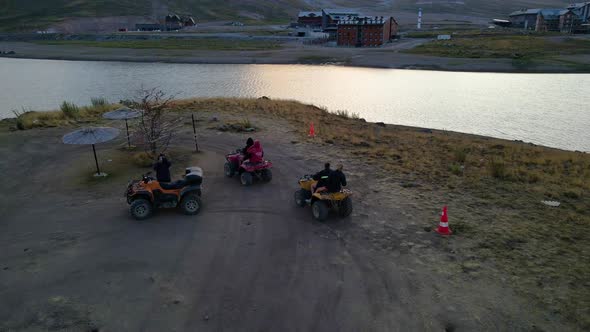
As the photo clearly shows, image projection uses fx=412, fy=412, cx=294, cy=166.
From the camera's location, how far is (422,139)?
2261 centimetres

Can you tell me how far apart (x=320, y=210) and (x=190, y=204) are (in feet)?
12.3

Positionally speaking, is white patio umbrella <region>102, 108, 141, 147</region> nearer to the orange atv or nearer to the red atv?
the red atv

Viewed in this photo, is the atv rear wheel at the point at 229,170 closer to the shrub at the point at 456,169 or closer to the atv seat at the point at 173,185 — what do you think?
the atv seat at the point at 173,185

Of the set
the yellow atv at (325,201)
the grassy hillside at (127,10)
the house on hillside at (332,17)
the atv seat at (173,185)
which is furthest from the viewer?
the grassy hillside at (127,10)

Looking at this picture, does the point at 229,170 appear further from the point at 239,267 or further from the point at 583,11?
the point at 583,11

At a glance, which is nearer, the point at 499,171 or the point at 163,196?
the point at 163,196

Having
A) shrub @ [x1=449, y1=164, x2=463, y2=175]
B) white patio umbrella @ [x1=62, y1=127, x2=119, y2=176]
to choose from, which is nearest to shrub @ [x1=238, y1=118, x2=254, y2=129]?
white patio umbrella @ [x1=62, y1=127, x2=119, y2=176]

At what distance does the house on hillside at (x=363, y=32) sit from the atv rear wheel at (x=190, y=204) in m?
82.1

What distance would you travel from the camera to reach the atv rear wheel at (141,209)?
11.4 m

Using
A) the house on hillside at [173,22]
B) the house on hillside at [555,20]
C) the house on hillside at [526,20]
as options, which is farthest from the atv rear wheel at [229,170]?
the house on hillside at [526,20]

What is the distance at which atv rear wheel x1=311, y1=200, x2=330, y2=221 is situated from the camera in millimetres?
11273

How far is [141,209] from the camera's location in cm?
1152

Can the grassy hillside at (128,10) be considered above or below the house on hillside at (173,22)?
above

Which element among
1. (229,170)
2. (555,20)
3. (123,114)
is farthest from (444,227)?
(555,20)
